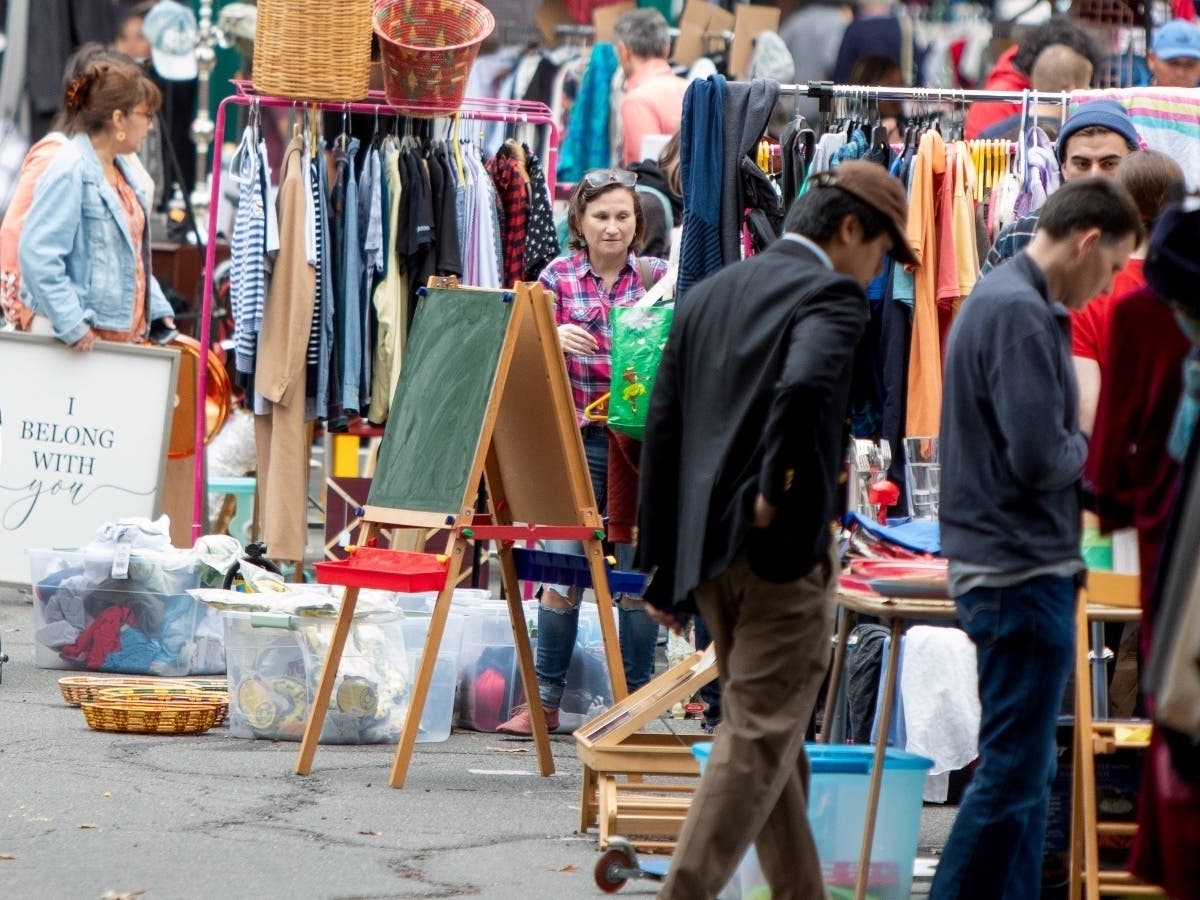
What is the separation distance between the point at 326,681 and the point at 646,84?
6396 millimetres

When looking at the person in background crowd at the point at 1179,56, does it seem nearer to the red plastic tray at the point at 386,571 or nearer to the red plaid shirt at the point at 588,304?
the red plaid shirt at the point at 588,304

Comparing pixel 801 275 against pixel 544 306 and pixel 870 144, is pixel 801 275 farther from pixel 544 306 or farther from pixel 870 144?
pixel 870 144

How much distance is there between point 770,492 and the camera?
14.6ft

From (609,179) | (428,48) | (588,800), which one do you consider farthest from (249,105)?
(588,800)

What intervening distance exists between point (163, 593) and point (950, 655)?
359cm

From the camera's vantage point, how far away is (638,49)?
12.3 metres

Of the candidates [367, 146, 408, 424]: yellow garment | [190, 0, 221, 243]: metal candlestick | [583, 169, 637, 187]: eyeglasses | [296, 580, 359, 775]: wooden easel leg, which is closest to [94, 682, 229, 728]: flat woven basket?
[296, 580, 359, 775]: wooden easel leg

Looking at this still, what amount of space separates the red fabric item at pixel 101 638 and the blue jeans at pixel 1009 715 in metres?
4.79

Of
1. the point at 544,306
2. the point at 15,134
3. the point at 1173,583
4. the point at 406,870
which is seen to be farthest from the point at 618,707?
the point at 15,134

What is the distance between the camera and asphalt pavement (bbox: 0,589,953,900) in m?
5.39

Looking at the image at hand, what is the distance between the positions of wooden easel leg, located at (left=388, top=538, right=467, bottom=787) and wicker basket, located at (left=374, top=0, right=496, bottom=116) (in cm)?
356

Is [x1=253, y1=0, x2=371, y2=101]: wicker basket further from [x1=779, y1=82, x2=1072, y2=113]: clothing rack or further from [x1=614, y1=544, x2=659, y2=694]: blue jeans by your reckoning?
[x1=614, y1=544, x2=659, y2=694]: blue jeans

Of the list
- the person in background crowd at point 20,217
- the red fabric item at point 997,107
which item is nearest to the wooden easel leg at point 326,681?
the person in background crowd at point 20,217

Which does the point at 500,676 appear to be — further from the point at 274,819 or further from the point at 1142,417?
the point at 1142,417
